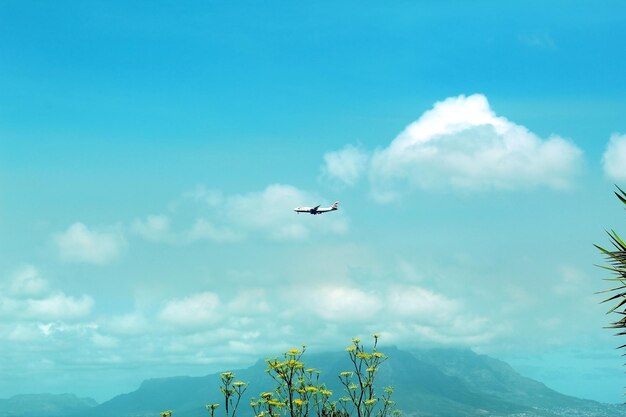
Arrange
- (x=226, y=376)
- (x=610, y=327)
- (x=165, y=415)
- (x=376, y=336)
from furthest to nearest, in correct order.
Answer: (x=376, y=336)
(x=226, y=376)
(x=165, y=415)
(x=610, y=327)

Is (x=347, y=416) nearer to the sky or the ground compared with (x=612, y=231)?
nearer to the ground

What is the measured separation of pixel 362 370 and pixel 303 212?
413ft

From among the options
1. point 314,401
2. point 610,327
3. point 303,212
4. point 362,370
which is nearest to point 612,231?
point 610,327

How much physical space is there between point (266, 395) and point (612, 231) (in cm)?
2427

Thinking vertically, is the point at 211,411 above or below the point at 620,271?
below

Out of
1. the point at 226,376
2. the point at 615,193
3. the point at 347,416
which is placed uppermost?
the point at 615,193

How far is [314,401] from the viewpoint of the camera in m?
57.4

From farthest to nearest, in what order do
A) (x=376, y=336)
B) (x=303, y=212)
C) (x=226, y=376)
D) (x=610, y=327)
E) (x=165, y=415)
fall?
1. (x=303, y=212)
2. (x=376, y=336)
3. (x=226, y=376)
4. (x=165, y=415)
5. (x=610, y=327)

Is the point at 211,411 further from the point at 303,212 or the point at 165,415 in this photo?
the point at 303,212

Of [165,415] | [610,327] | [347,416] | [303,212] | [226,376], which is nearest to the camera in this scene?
[610,327]

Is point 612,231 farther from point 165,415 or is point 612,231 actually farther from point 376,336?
point 165,415

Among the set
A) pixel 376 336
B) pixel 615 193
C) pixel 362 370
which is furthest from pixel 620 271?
pixel 362 370

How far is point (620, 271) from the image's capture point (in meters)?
36.5

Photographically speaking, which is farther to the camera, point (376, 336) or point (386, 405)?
point (386, 405)
